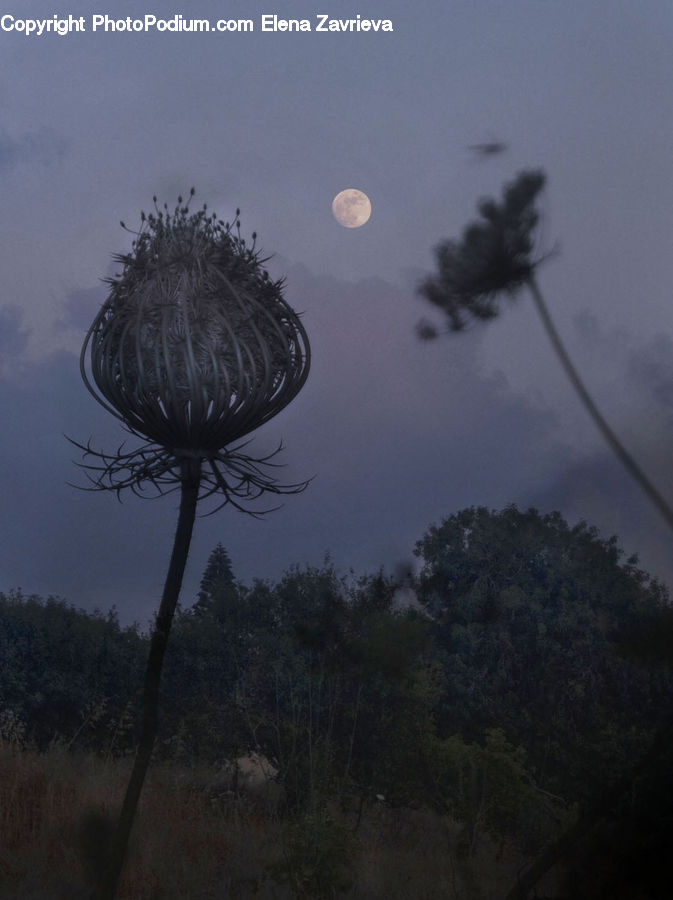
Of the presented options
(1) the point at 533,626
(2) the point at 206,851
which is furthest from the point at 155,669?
(1) the point at 533,626

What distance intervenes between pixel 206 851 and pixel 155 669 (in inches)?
105

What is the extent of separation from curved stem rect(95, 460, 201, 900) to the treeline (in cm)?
249

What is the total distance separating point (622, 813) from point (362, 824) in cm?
516

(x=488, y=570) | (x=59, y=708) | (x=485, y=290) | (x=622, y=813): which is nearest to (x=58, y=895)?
(x=622, y=813)

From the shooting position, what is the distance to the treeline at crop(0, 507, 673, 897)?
1090 centimetres

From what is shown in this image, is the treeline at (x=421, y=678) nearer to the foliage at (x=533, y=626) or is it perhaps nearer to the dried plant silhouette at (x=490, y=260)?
the foliage at (x=533, y=626)

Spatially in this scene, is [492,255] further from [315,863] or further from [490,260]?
[315,863]

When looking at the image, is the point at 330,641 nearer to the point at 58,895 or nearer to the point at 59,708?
the point at 58,895

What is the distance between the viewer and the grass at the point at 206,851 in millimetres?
9047

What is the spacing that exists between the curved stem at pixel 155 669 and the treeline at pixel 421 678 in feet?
8.16

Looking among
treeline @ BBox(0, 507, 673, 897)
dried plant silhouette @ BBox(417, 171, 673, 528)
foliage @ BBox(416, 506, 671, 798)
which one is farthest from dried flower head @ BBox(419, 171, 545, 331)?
foliage @ BBox(416, 506, 671, 798)

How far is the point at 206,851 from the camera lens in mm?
10023

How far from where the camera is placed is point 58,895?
9000 millimetres

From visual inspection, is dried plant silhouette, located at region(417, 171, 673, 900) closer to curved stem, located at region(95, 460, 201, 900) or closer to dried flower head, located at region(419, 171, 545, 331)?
dried flower head, located at region(419, 171, 545, 331)
